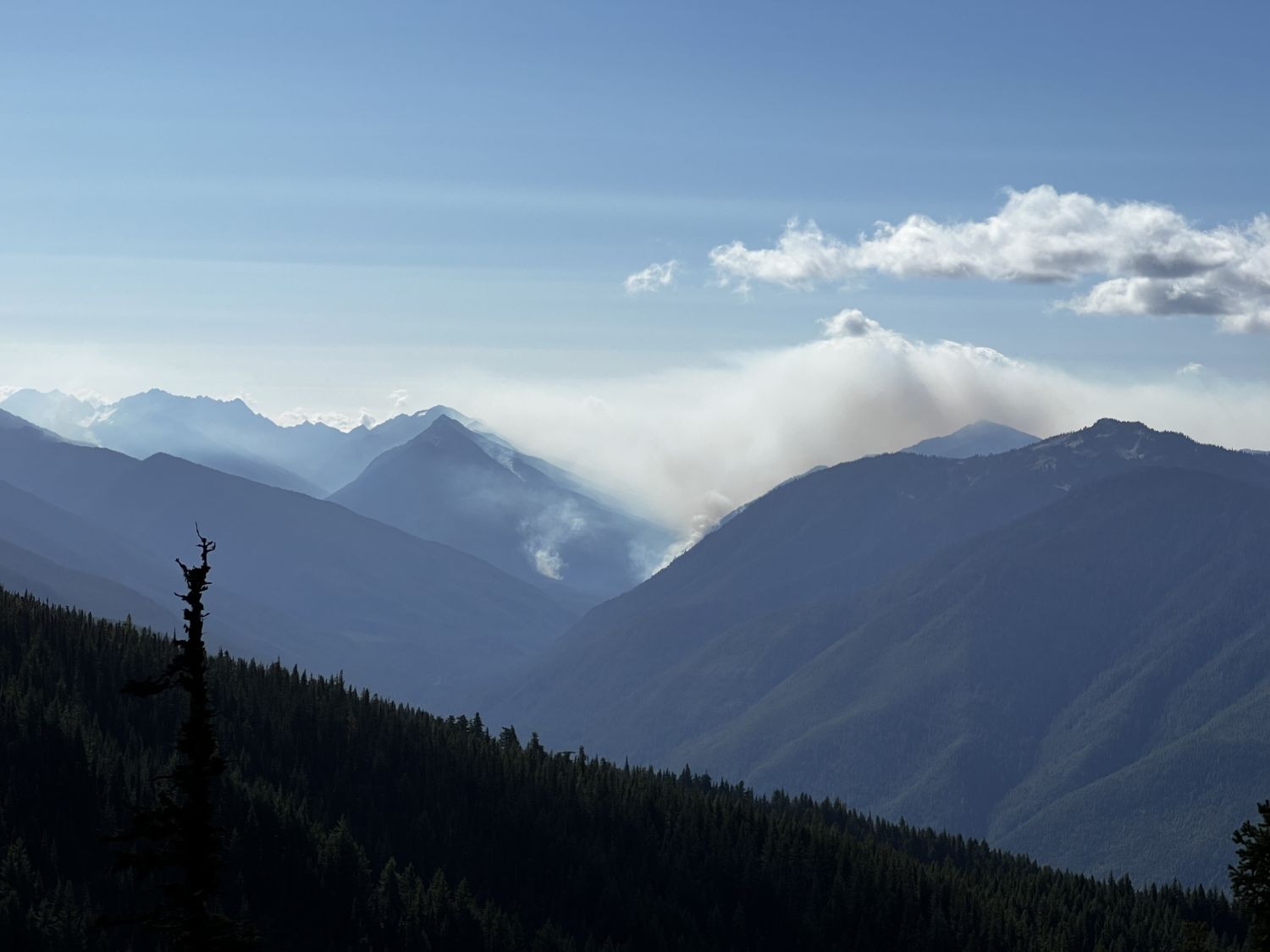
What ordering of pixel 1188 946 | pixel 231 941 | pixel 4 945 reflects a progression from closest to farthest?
1. pixel 231 941
2. pixel 1188 946
3. pixel 4 945

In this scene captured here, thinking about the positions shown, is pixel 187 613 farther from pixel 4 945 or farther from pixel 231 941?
pixel 4 945

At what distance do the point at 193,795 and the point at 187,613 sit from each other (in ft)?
15.8

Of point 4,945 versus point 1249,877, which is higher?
point 1249,877

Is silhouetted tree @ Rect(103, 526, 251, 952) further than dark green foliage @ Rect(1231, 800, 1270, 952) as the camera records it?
No

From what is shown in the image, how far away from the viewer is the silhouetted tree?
38.8 m

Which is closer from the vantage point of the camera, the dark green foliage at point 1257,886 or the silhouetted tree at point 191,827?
the silhouetted tree at point 191,827

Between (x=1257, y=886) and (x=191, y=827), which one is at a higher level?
(x=1257, y=886)

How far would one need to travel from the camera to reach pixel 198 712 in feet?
132

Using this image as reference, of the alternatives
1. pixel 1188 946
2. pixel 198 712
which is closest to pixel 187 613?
pixel 198 712

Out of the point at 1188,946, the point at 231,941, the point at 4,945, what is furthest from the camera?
the point at 4,945

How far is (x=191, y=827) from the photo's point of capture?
40.4 metres

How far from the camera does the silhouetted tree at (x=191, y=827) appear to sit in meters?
38.8

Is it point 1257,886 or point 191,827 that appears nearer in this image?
point 191,827

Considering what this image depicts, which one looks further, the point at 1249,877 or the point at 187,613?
the point at 1249,877
